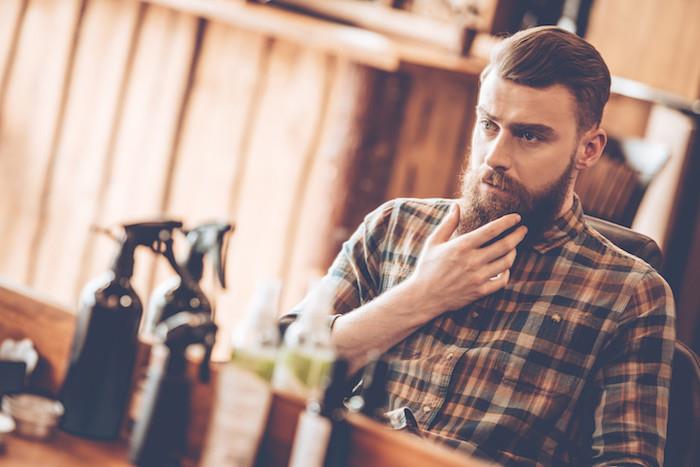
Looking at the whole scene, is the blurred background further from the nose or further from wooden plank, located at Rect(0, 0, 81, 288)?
the nose

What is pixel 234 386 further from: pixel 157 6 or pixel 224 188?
pixel 157 6

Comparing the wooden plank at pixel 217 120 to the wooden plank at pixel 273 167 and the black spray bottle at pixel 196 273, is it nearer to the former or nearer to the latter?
the wooden plank at pixel 273 167

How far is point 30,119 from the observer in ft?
12.0

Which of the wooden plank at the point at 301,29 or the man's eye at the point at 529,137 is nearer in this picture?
the man's eye at the point at 529,137

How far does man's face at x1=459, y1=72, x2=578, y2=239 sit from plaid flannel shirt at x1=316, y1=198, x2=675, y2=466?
0.21ft

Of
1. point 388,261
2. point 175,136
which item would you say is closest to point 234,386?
point 388,261

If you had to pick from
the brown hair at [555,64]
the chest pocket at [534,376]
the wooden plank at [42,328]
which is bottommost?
the wooden plank at [42,328]

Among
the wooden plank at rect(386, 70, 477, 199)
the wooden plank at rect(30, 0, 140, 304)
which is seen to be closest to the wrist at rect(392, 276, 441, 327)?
the wooden plank at rect(386, 70, 477, 199)

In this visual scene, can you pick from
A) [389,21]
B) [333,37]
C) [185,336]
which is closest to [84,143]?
[333,37]

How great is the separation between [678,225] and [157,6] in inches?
85.6

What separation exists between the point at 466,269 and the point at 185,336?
622mm

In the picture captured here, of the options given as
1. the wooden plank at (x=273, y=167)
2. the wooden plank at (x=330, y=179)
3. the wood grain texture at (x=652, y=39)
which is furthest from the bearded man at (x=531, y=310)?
the wood grain texture at (x=652, y=39)

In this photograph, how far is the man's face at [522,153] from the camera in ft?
5.60

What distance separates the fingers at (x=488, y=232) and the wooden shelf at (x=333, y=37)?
1440 millimetres
